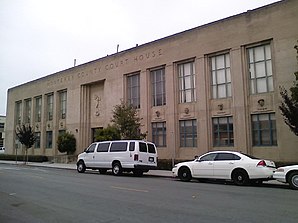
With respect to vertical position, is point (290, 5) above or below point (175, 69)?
above

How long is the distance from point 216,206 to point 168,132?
751 inches

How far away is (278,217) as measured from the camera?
7.59 metres

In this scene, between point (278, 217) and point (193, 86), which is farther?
point (193, 86)

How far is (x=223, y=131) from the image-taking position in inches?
984

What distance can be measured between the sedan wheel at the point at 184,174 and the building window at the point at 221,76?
9.98 metres

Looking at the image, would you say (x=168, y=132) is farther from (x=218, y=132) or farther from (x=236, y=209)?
(x=236, y=209)

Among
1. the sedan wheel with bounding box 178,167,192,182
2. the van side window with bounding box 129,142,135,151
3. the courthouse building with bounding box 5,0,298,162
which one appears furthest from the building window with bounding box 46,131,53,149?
the sedan wheel with bounding box 178,167,192,182

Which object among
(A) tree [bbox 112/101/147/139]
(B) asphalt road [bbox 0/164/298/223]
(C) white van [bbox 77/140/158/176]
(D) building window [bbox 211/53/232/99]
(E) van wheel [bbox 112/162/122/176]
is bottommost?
(B) asphalt road [bbox 0/164/298/223]

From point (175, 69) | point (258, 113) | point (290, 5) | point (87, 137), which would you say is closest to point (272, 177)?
point (258, 113)

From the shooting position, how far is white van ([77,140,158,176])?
19.8 m

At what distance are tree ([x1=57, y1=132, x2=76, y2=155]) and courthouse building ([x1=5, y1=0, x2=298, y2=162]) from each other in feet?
2.21

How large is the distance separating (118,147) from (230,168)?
783 centimetres

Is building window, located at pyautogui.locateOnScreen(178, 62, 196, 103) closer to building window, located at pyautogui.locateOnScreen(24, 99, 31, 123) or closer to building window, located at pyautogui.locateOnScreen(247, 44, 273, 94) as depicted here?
building window, located at pyautogui.locateOnScreen(247, 44, 273, 94)

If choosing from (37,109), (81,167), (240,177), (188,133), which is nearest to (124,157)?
(81,167)
